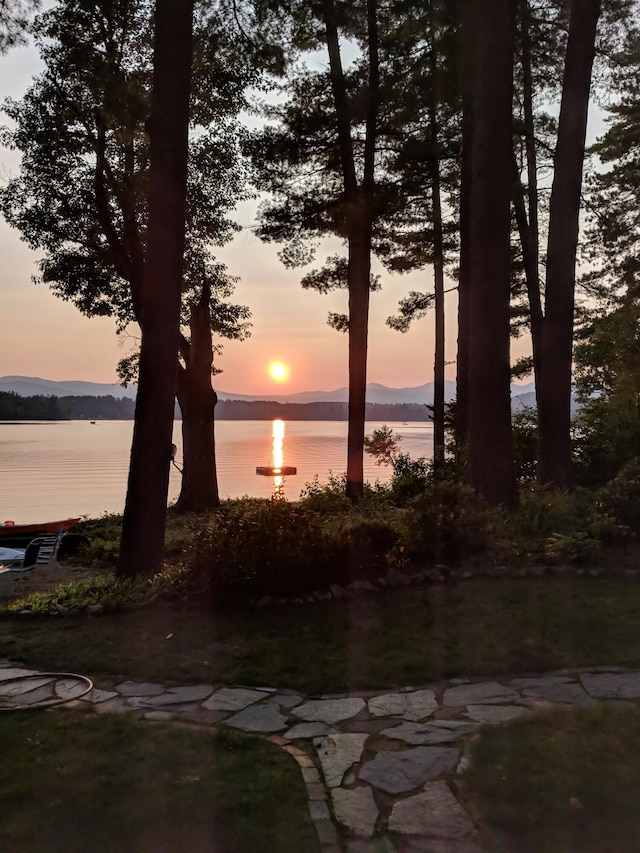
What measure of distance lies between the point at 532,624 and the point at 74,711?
12.2ft

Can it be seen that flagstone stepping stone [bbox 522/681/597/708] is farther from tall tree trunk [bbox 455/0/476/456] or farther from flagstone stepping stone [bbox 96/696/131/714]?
tall tree trunk [bbox 455/0/476/456]

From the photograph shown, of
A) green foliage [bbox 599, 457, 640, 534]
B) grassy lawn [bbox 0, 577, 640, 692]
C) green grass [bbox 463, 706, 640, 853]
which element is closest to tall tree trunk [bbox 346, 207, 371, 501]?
green foliage [bbox 599, 457, 640, 534]

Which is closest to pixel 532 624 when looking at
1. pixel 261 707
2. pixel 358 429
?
pixel 261 707

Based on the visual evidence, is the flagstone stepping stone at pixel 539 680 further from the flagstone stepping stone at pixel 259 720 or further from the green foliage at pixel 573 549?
the green foliage at pixel 573 549

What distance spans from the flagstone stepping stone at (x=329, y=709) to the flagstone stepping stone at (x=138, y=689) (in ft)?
3.47

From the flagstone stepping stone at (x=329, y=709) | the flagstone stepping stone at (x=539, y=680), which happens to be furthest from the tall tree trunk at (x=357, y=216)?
the flagstone stepping stone at (x=329, y=709)

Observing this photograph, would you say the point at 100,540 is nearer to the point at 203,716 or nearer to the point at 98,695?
the point at 98,695

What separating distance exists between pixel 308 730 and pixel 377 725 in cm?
43

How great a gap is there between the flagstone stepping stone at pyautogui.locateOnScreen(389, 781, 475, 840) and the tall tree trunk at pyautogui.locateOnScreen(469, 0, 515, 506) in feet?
20.4

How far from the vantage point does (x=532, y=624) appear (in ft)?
18.0

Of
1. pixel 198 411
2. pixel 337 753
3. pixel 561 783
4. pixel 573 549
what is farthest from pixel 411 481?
pixel 561 783

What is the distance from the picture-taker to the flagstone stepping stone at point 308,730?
3752mm

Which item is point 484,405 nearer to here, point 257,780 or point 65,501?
point 257,780

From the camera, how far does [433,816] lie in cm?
285
